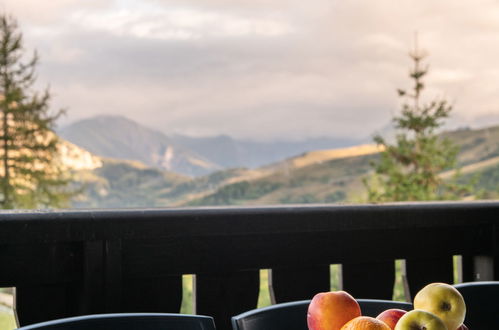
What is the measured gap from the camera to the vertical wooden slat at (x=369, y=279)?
→ 1310 mm

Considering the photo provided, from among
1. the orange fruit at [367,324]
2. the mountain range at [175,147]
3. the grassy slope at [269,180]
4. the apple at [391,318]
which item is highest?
the mountain range at [175,147]

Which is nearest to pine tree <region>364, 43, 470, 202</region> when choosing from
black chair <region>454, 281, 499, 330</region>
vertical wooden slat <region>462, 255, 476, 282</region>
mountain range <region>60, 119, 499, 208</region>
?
mountain range <region>60, 119, 499, 208</region>

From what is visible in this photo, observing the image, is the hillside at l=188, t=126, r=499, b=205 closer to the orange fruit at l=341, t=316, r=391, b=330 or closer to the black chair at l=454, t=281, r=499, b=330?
the black chair at l=454, t=281, r=499, b=330

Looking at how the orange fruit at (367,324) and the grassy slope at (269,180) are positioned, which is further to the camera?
the grassy slope at (269,180)

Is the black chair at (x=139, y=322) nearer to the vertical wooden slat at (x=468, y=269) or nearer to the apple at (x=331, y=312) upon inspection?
the apple at (x=331, y=312)

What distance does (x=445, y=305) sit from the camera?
64 centimetres

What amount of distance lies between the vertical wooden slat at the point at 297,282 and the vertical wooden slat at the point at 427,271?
0.21 metres

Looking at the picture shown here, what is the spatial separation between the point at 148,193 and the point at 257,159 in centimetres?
2600

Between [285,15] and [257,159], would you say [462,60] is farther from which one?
[257,159]

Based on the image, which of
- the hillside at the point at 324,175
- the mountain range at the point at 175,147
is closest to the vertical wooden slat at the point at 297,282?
the hillside at the point at 324,175

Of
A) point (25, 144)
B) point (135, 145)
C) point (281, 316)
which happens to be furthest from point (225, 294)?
point (135, 145)

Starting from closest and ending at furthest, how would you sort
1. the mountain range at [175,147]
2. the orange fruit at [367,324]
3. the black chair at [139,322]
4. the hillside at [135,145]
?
1. the orange fruit at [367,324]
2. the black chair at [139,322]
3. the hillside at [135,145]
4. the mountain range at [175,147]

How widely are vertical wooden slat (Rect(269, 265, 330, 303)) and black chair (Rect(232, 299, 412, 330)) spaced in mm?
392

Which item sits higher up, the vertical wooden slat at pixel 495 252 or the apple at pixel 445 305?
the apple at pixel 445 305
